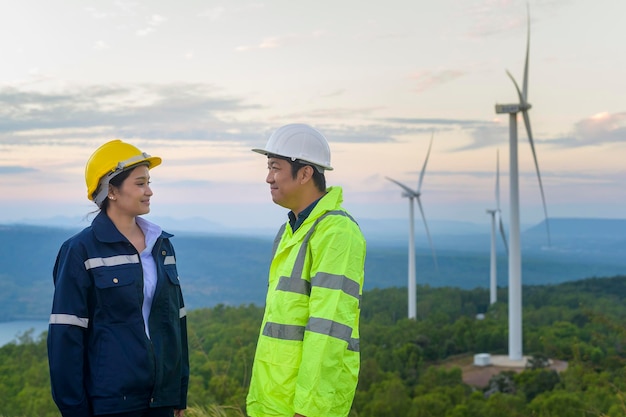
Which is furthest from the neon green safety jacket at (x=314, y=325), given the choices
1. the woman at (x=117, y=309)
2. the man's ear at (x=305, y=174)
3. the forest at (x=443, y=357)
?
the forest at (x=443, y=357)

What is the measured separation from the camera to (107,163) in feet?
15.2

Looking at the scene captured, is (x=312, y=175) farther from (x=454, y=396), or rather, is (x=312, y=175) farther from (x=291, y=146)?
(x=454, y=396)

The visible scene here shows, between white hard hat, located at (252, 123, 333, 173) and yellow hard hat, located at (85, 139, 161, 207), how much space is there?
712 mm

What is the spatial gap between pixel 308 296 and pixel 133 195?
114 centimetres

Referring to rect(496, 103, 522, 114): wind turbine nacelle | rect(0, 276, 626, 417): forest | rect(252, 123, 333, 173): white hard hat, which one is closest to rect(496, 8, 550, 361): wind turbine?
rect(496, 103, 522, 114): wind turbine nacelle

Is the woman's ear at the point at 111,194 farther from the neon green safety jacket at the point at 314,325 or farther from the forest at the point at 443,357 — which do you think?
the forest at the point at 443,357

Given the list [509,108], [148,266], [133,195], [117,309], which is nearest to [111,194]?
[133,195]

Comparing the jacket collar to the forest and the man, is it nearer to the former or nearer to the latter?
the man

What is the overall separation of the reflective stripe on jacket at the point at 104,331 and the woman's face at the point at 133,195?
0.10m

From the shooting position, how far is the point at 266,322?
4449 mm

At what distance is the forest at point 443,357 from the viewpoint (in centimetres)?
2044

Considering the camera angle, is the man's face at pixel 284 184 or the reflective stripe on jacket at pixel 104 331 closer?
the reflective stripe on jacket at pixel 104 331

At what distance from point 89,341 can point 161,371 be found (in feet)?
1.38

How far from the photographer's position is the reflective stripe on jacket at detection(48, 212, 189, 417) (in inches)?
173
